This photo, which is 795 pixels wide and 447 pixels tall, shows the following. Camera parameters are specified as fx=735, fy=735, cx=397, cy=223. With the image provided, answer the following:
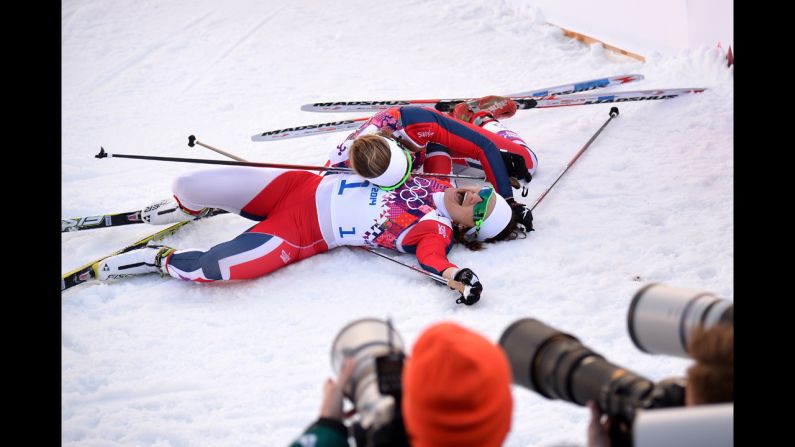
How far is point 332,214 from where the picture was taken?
271cm

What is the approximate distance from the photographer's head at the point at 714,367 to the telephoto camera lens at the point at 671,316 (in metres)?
0.12

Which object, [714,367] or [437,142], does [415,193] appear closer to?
[437,142]

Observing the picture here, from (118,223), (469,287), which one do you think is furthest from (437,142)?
(118,223)

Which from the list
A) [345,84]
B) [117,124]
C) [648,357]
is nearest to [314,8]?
[345,84]

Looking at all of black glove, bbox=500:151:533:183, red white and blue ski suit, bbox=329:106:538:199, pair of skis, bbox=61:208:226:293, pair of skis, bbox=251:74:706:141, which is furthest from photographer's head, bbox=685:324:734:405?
pair of skis, bbox=251:74:706:141

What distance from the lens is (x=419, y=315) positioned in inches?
93.7

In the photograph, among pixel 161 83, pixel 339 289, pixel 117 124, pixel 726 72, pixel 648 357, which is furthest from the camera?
pixel 161 83

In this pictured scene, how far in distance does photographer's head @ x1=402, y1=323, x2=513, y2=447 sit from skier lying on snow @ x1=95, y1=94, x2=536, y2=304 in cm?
152

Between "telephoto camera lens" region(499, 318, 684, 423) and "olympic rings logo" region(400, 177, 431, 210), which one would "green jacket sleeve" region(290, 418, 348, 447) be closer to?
"telephoto camera lens" region(499, 318, 684, 423)

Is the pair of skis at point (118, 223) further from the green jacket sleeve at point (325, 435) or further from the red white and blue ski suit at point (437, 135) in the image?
the green jacket sleeve at point (325, 435)

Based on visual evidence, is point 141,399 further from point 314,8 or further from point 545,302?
point 314,8

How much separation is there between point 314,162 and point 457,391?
2681 millimetres
